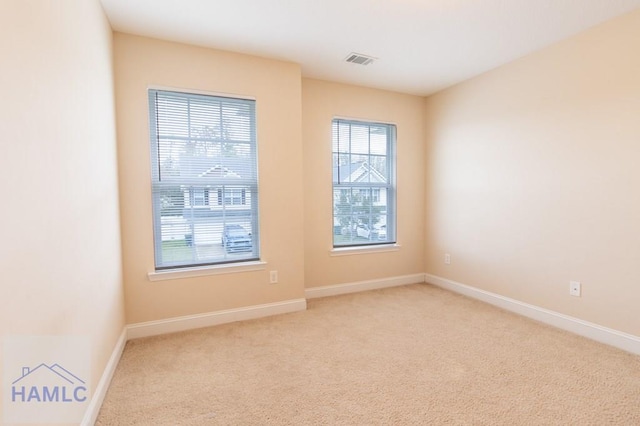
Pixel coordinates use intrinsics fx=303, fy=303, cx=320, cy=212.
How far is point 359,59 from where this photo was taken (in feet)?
10.2

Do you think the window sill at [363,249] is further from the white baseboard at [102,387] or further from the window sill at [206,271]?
the white baseboard at [102,387]

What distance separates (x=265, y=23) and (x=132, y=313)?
107 inches

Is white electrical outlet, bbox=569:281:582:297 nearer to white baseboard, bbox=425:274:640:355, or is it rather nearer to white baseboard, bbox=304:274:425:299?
white baseboard, bbox=425:274:640:355

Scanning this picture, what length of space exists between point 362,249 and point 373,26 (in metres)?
2.47

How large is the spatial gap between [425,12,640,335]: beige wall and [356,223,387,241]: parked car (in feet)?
2.77

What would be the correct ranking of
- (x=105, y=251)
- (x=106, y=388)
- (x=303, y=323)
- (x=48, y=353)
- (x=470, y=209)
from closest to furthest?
(x=48, y=353) → (x=106, y=388) → (x=105, y=251) → (x=303, y=323) → (x=470, y=209)

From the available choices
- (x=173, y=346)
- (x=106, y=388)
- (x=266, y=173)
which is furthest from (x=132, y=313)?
(x=266, y=173)

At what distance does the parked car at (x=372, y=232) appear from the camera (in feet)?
13.2

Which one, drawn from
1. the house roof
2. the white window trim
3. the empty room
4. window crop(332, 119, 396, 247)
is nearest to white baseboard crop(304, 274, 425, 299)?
the empty room

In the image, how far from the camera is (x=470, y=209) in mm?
3678

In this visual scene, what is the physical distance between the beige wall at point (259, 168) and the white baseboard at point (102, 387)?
1.28 ft

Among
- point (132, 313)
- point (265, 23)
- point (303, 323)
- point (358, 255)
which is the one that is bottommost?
point (303, 323)

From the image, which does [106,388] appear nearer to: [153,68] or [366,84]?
[153,68]

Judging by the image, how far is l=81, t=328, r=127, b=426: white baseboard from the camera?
1.60 metres
